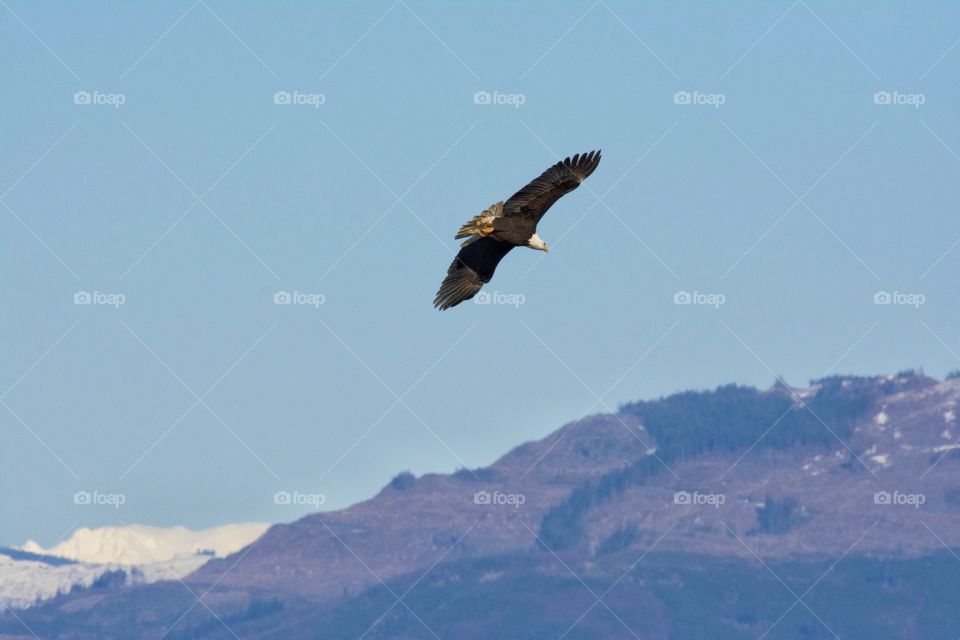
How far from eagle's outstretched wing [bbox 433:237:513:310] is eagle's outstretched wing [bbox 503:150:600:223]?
122 centimetres

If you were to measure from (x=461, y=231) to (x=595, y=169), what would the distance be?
4.35m

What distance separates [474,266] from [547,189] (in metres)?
3.14

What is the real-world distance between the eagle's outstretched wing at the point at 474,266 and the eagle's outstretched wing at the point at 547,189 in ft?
4.00

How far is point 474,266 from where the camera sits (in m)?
64.0

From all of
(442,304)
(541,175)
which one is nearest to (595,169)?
(541,175)

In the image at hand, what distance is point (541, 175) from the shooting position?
63906 millimetres

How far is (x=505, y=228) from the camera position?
6306cm

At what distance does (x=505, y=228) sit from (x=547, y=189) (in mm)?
1785

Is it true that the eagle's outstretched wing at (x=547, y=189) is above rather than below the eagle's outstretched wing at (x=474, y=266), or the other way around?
above

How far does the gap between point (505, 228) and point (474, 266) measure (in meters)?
1.70

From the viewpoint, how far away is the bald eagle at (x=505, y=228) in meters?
63.0

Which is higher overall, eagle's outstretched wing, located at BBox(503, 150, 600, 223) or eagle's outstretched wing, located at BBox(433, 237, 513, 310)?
eagle's outstretched wing, located at BBox(503, 150, 600, 223)

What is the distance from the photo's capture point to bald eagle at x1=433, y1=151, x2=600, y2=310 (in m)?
63.0

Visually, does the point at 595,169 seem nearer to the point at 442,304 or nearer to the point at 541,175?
the point at 541,175
